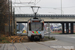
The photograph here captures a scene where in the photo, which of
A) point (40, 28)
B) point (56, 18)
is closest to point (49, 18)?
point (56, 18)

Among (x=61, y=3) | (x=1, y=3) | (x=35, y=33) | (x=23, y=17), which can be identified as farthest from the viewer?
(x=61, y=3)

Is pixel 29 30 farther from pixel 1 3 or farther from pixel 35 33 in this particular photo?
pixel 1 3

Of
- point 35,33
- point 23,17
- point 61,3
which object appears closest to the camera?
point 35,33

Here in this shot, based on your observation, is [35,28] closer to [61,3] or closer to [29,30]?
[29,30]

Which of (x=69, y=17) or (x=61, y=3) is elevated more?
(x=61, y=3)

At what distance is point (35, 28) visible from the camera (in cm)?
2406

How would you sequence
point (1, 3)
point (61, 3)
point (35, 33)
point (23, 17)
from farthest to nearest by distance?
point (61, 3) < point (23, 17) < point (1, 3) < point (35, 33)

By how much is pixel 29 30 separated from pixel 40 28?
62.6 inches

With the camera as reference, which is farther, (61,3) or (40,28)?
(61,3)

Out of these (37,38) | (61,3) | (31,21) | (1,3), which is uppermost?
(61,3)

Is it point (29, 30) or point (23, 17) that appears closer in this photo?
point (29, 30)

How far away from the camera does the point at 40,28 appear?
24156 mm

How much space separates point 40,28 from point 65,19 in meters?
39.7

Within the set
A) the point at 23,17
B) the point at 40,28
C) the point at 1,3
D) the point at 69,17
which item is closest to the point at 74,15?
the point at 69,17
